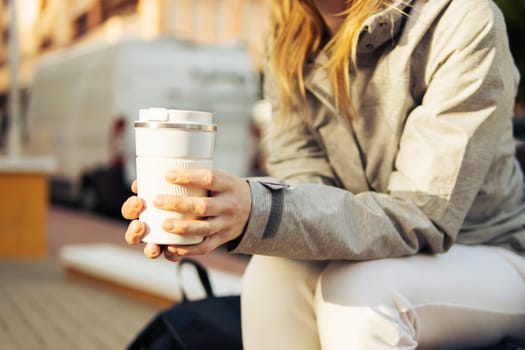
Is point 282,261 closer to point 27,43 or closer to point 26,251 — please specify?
point 26,251

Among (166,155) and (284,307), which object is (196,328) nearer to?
(284,307)

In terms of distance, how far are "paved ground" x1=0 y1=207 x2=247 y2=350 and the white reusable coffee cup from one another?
2341 millimetres

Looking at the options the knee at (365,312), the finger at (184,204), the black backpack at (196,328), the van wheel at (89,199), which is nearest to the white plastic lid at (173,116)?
the finger at (184,204)

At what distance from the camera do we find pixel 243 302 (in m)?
1.69

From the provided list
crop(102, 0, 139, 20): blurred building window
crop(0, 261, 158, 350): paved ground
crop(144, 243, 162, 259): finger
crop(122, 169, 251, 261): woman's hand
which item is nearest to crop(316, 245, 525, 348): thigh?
crop(122, 169, 251, 261): woman's hand

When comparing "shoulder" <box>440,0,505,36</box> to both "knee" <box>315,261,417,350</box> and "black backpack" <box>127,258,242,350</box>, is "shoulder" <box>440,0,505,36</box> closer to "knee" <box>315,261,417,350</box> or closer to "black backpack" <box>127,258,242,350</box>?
"knee" <box>315,261,417,350</box>

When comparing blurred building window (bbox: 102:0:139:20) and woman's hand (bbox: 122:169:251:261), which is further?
blurred building window (bbox: 102:0:139:20)

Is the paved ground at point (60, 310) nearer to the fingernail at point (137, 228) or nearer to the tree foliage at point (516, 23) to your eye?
the fingernail at point (137, 228)

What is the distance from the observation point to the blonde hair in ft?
5.51

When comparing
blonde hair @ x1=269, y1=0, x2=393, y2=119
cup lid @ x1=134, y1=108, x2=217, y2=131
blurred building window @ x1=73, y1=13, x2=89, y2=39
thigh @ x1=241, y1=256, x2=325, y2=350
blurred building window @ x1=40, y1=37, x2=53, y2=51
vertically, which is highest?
blurred building window @ x1=73, y1=13, x2=89, y2=39

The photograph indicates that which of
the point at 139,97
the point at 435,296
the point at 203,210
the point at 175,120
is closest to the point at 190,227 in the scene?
the point at 203,210

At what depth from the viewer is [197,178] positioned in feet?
3.89

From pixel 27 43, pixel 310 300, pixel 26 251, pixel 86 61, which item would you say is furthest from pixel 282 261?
pixel 27 43

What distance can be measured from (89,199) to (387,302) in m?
9.63
